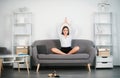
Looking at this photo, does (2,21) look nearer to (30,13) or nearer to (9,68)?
(30,13)

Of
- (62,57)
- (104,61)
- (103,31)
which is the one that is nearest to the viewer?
(62,57)

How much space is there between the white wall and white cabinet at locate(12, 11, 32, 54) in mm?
166

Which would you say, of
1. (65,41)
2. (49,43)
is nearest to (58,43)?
(49,43)

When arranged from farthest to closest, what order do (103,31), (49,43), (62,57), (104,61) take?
(103,31) → (49,43) → (104,61) → (62,57)

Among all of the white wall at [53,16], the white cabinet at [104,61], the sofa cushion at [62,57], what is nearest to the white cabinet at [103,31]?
the white wall at [53,16]

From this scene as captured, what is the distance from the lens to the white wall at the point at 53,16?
8.23m

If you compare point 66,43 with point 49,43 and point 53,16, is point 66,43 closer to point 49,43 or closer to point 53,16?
point 49,43

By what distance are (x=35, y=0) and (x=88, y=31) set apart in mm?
2051

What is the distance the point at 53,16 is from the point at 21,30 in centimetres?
117

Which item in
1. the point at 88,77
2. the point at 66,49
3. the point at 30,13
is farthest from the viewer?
the point at 30,13

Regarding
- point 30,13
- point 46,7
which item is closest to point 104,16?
point 46,7

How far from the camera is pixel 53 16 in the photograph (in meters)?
8.25

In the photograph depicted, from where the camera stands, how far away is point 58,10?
8.27 metres

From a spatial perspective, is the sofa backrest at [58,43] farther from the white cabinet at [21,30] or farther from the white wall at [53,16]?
the white cabinet at [21,30]
